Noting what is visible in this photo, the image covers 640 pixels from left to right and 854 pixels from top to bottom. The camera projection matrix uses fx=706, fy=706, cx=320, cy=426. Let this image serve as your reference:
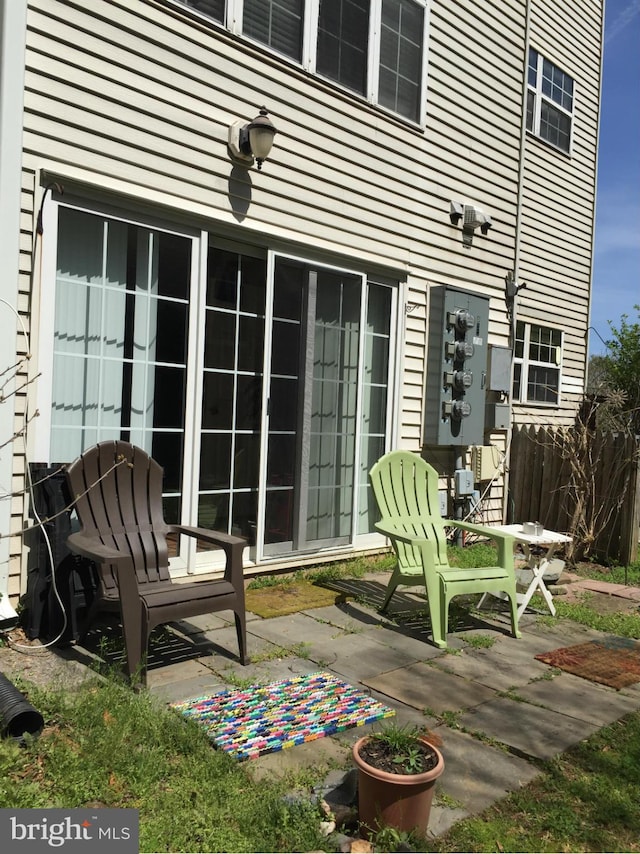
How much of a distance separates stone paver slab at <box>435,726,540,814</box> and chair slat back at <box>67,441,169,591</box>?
5.71ft

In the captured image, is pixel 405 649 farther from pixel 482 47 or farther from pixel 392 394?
pixel 482 47

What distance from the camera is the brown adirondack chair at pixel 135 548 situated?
10.2ft

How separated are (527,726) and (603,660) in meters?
1.14

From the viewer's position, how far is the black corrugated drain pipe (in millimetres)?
2488

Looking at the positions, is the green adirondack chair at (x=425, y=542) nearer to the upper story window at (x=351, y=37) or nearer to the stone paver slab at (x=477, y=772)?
the stone paver slab at (x=477, y=772)

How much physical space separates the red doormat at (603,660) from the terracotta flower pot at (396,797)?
185 cm

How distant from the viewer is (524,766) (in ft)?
8.70

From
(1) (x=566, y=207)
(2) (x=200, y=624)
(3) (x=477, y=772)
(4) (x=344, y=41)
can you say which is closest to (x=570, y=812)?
(3) (x=477, y=772)

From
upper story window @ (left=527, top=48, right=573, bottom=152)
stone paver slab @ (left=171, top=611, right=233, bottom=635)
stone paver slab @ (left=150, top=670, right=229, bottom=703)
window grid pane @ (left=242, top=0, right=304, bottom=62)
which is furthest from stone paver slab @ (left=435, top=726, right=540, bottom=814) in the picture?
upper story window @ (left=527, top=48, right=573, bottom=152)

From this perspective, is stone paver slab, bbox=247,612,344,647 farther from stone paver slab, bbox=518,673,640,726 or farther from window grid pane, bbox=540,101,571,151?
window grid pane, bbox=540,101,571,151

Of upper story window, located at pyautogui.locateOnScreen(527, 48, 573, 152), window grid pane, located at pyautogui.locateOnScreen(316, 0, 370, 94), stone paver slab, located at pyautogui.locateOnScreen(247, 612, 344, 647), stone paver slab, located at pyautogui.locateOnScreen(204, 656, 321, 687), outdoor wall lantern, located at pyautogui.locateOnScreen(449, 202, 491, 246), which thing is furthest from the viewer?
upper story window, located at pyautogui.locateOnScreen(527, 48, 573, 152)

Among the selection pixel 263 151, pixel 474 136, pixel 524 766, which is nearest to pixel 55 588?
pixel 524 766

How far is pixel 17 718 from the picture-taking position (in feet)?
8.26

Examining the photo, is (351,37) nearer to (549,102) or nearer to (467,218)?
(467,218)
